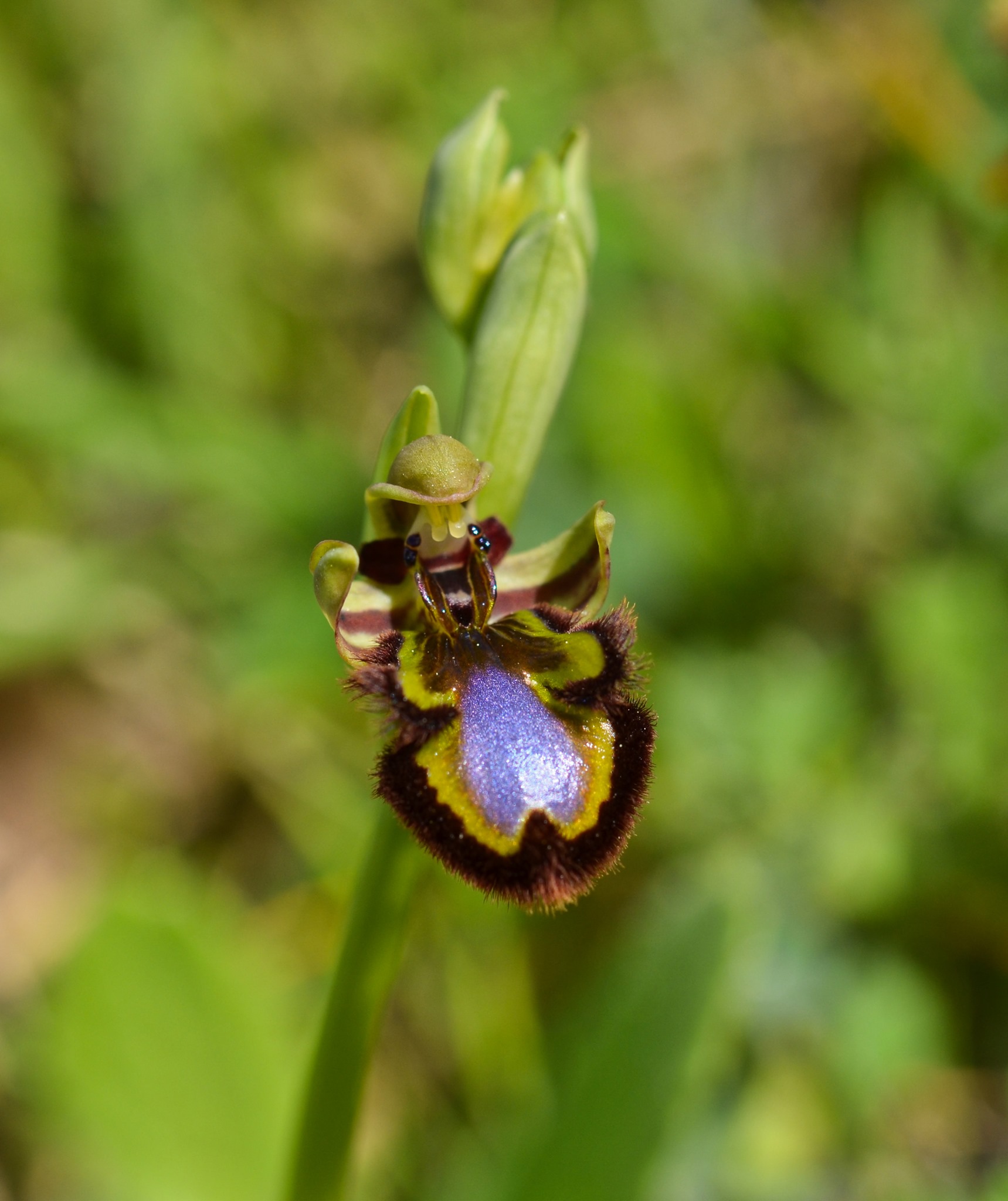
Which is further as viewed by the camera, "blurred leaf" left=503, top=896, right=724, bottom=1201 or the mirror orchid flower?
"blurred leaf" left=503, top=896, right=724, bottom=1201

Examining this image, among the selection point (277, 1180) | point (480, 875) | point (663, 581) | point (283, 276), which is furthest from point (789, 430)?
point (480, 875)

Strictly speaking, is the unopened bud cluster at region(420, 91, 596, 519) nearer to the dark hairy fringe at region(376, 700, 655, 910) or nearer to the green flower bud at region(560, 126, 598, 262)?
the green flower bud at region(560, 126, 598, 262)

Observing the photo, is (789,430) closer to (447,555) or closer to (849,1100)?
(849,1100)

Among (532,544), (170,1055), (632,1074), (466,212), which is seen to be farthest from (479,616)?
(532,544)

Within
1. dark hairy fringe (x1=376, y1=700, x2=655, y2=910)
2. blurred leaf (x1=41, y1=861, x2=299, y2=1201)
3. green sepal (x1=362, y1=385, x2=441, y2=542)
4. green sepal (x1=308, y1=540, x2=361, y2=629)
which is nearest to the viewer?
dark hairy fringe (x1=376, y1=700, x2=655, y2=910)

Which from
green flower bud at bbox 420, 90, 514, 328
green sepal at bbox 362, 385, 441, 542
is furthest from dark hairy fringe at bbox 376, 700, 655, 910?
green flower bud at bbox 420, 90, 514, 328

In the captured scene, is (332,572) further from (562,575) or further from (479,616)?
(562,575)
